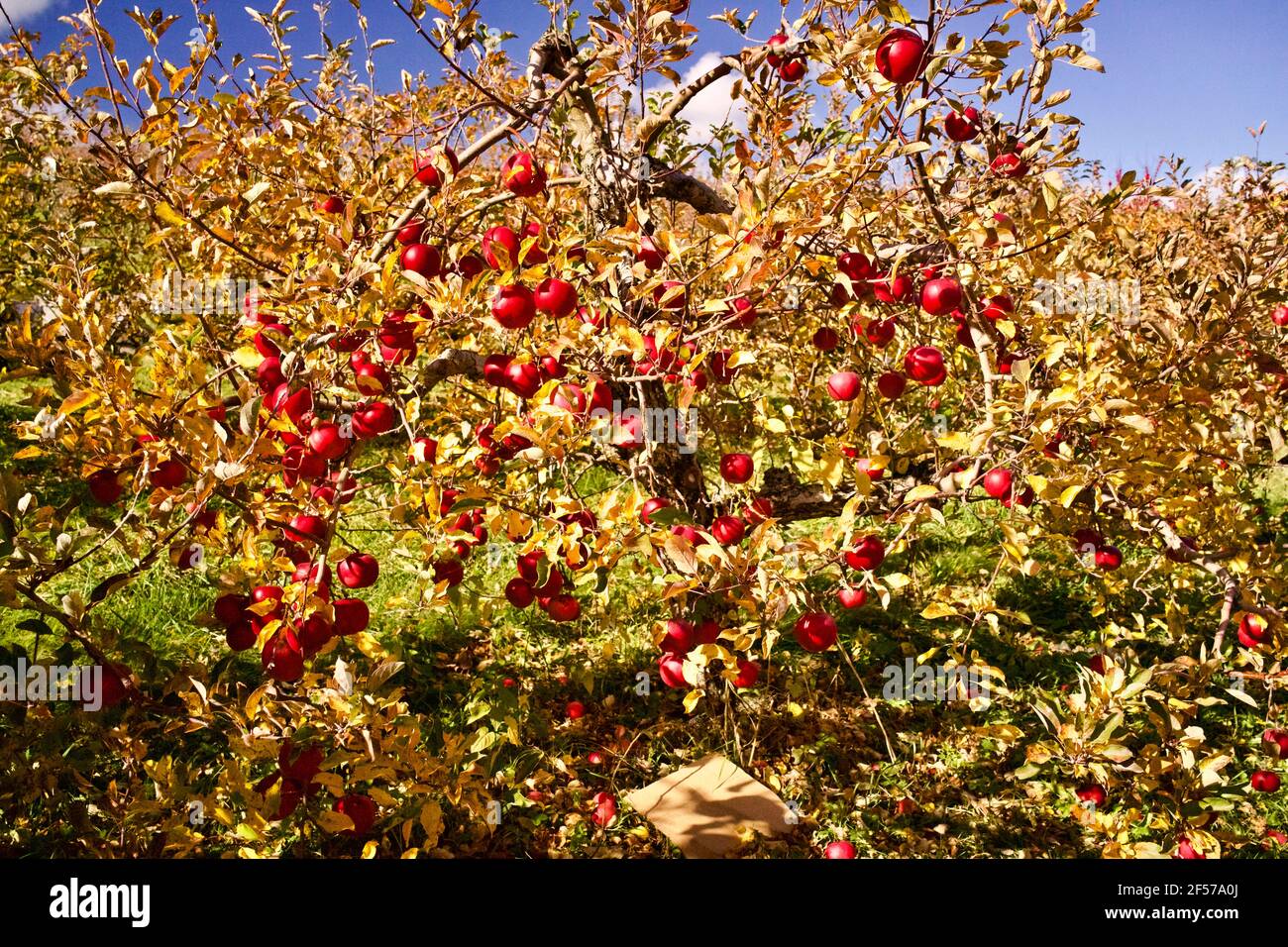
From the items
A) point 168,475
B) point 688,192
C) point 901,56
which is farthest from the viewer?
point 688,192

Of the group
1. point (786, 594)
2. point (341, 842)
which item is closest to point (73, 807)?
point (341, 842)

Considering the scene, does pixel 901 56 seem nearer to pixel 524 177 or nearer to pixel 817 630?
pixel 524 177

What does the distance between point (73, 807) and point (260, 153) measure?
1835 millimetres

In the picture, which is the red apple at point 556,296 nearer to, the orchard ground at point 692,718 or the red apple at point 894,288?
the red apple at point 894,288

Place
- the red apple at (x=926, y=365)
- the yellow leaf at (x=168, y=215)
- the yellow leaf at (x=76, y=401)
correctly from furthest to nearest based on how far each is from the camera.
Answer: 1. the red apple at (x=926, y=365)
2. the yellow leaf at (x=168, y=215)
3. the yellow leaf at (x=76, y=401)

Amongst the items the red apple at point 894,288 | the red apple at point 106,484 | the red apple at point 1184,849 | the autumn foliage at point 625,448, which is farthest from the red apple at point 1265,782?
the red apple at point 106,484

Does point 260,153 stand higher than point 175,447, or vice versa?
point 260,153

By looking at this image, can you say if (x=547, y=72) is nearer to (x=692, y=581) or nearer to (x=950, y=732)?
(x=692, y=581)

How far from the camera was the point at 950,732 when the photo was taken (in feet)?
9.84

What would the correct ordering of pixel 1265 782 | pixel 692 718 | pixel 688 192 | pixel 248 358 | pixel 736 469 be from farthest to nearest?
pixel 692 718
pixel 688 192
pixel 1265 782
pixel 736 469
pixel 248 358

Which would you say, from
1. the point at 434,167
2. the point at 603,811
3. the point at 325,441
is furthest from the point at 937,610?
the point at 434,167

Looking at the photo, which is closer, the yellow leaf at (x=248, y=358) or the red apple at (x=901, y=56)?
the red apple at (x=901, y=56)

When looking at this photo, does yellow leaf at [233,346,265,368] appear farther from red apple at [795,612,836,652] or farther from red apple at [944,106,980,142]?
red apple at [944,106,980,142]

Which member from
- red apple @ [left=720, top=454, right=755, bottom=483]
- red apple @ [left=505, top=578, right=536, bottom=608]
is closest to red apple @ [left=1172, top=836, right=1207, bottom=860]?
red apple @ [left=720, top=454, right=755, bottom=483]
